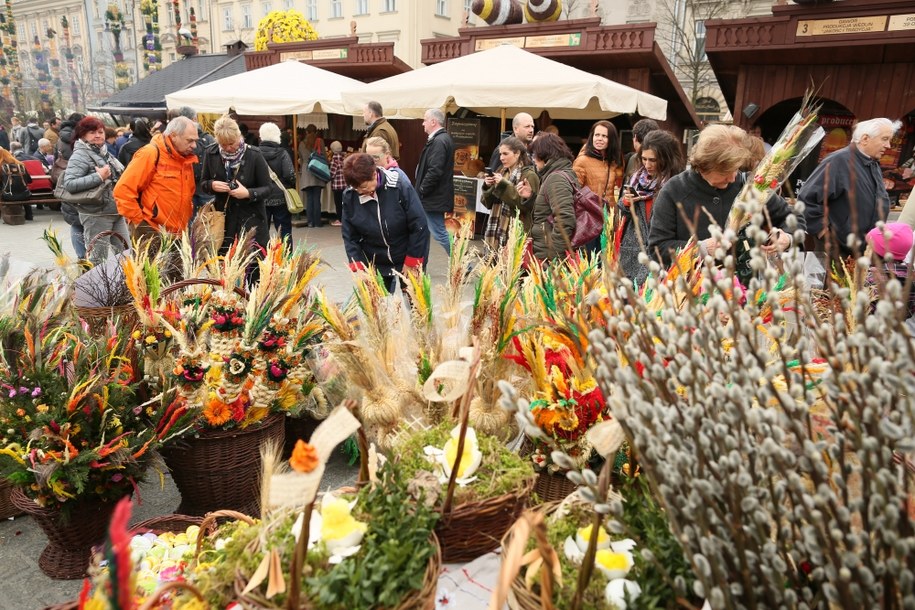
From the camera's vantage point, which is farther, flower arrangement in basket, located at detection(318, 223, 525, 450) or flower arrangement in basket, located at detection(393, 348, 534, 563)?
flower arrangement in basket, located at detection(318, 223, 525, 450)

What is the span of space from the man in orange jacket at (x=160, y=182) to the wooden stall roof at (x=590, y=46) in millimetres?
5476

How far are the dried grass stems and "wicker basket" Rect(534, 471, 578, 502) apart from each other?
0.81 m

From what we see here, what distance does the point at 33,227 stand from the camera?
30.5ft

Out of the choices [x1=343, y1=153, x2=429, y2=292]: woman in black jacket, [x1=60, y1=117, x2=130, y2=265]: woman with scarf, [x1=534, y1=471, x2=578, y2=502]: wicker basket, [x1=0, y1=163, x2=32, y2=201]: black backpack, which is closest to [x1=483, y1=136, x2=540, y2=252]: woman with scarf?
[x1=343, y1=153, x2=429, y2=292]: woman in black jacket

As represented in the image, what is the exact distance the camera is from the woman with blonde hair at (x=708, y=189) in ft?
8.30

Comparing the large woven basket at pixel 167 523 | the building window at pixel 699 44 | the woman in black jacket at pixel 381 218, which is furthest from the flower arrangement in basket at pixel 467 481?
the building window at pixel 699 44

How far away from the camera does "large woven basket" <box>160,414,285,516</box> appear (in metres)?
2.32

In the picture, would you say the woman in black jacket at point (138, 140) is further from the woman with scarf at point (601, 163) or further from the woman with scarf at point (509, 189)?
the woman with scarf at point (601, 163)

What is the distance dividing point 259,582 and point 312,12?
34.4m

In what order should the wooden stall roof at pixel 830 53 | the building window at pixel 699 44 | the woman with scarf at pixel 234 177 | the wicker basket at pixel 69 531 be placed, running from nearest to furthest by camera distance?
the wicker basket at pixel 69 531
the woman with scarf at pixel 234 177
the wooden stall roof at pixel 830 53
the building window at pixel 699 44

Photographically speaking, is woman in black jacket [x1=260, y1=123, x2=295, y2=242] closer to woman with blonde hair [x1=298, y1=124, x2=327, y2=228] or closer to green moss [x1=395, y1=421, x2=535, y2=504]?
woman with blonde hair [x1=298, y1=124, x2=327, y2=228]

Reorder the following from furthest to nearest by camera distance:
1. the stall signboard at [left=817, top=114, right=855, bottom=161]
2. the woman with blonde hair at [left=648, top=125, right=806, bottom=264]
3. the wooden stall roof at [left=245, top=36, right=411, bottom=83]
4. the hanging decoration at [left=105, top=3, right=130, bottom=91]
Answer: the hanging decoration at [left=105, top=3, right=130, bottom=91], the wooden stall roof at [left=245, top=36, right=411, bottom=83], the stall signboard at [left=817, top=114, right=855, bottom=161], the woman with blonde hair at [left=648, top=125, right=806, bottom=264]

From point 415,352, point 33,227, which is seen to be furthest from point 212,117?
point 415,352

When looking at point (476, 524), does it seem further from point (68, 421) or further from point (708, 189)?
point (708, 189)
